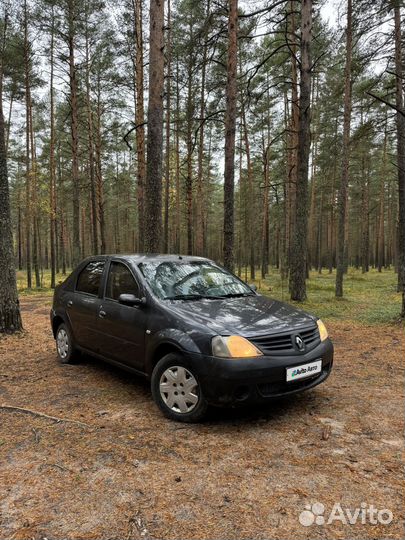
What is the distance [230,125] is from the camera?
10562 mm

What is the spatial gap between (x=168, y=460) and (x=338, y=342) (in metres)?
5.45

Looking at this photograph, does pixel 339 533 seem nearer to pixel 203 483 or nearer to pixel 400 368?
pixel 203 483

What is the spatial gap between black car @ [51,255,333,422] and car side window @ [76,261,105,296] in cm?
2

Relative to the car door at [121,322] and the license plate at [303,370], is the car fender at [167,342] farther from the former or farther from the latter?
the license plate at [303,370]

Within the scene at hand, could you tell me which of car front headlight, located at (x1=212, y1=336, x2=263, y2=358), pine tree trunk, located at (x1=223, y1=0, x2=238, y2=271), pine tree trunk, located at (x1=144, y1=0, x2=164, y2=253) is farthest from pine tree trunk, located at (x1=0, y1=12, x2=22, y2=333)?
car front headlight, located at (x1=212, y1=336, x2=263, y2=358)

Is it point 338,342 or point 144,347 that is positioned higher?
point 144,347

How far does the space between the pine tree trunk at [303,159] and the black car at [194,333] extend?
7283 mm

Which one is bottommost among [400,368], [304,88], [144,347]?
[400,368]

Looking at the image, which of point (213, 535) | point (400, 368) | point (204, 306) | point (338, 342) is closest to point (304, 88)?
point (338, 342)

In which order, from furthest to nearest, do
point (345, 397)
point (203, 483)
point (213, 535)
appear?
point (345, 397), point (203, 483), point (213, 535)

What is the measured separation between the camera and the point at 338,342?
748 centimetres

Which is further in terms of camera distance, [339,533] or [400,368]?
[400,368]

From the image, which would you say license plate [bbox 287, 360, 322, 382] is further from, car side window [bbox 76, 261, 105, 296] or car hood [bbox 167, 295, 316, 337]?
car side window [bbox 76, 261, 105, 296]

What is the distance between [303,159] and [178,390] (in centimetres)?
996
